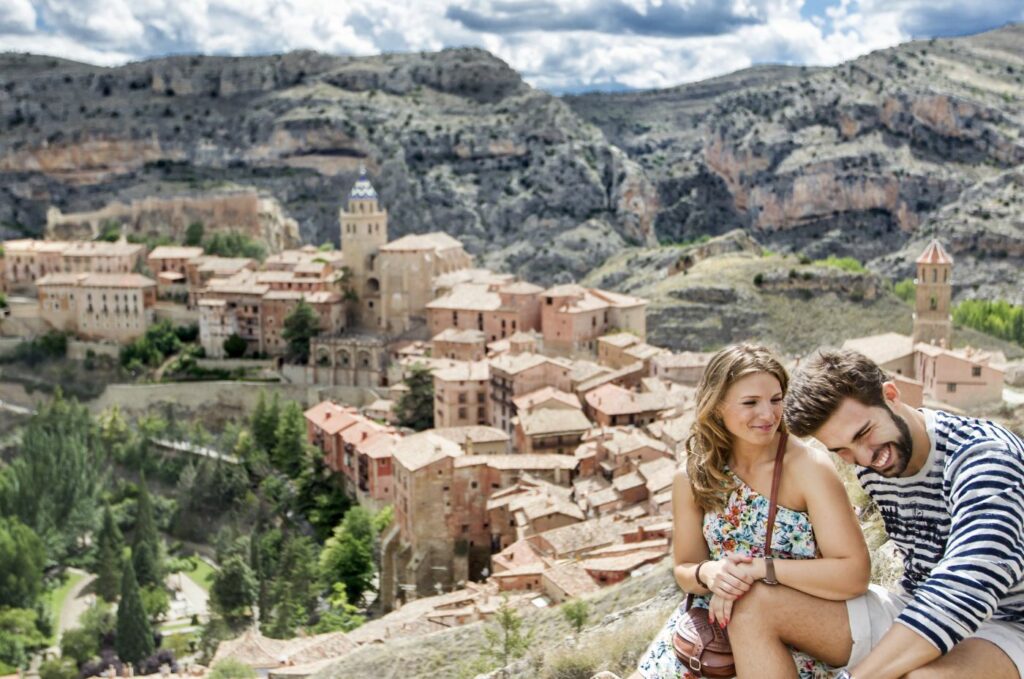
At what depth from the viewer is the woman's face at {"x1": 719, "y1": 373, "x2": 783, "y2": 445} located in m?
5.10

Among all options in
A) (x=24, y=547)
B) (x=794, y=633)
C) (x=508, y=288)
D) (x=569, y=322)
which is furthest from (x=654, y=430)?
(x=794, y=633)

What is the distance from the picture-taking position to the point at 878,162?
Result: 274 ft

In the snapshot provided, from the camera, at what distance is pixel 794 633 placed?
16.4 feet

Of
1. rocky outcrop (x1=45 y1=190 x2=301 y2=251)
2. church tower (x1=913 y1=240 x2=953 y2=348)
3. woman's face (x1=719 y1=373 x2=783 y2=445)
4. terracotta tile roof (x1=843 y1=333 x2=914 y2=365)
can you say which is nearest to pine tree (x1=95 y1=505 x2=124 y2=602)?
terracotta tile roof (x1=843 y1=333 x2=914 y2=365)

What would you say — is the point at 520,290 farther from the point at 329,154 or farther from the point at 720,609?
the point at 329,154

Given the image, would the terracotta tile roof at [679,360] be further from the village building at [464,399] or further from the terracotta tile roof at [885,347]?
the village building at [464,399]

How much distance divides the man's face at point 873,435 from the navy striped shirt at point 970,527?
13cm

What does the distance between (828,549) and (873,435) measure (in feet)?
1.81

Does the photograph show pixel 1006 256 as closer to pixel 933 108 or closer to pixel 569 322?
pixel 933 108

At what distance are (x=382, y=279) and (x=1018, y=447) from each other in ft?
139

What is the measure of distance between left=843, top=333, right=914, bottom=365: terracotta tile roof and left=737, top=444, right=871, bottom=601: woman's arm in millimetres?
28608

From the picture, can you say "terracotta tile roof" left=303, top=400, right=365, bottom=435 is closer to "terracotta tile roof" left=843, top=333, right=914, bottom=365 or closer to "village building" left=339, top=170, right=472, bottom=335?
"village building" left=339, top=170, right=472, bottom=335

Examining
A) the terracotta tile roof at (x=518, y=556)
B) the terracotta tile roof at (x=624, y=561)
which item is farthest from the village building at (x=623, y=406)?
the terracotta tile roof at (x=624, y=561)

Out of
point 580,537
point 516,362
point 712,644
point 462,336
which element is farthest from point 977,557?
point 462,336
